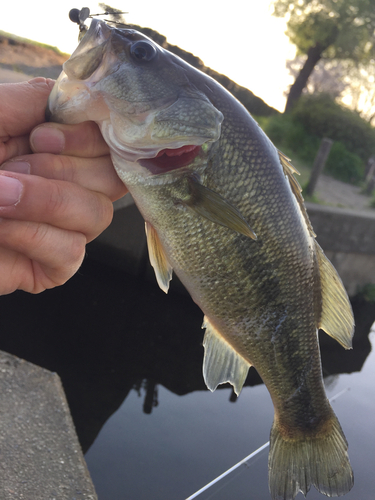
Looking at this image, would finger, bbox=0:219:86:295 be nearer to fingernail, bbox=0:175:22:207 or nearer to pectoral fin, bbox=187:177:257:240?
fingernail, bbox=0:175:22:207

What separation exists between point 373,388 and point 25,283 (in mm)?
6278

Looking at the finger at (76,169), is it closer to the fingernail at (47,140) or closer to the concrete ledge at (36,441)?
the fingernail at (47,140)

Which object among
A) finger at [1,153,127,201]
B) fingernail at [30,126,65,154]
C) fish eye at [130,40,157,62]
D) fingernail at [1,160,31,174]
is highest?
fish eye at [130,40,157,62]

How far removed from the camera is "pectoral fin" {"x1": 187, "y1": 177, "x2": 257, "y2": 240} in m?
1.53

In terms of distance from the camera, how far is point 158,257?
1.77 meters

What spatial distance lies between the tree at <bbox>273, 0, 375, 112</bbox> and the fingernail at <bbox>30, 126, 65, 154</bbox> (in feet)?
63.7

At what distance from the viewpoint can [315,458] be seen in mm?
2068

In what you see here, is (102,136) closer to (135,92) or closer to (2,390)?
(135,92)

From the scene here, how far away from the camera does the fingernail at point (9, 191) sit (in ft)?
4.27

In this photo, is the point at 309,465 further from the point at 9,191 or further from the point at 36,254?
the point at 9,191

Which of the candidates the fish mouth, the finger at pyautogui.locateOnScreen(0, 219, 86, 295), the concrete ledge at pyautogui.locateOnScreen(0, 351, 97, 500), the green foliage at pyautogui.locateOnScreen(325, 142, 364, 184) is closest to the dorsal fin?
the fish mouth

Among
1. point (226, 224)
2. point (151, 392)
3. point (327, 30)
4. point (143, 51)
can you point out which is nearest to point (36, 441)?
point (151, 392)

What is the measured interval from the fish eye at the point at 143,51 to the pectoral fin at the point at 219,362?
1.13m

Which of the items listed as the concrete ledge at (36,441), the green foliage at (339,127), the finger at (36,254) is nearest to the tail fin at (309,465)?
the finger at (36,254)
